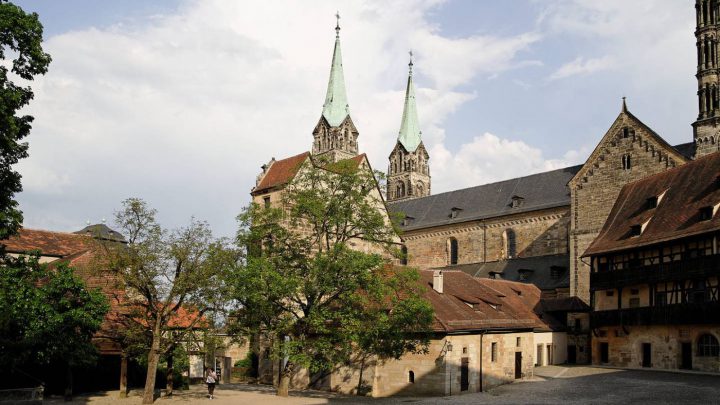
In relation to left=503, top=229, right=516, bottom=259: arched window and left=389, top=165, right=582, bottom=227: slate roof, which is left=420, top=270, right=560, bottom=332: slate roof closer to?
left=503, top=229, right=516, bottom=259: arched window

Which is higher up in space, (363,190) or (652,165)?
(652,165)

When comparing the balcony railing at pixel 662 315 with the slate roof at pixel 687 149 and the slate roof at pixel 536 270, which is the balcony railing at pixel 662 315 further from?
the slate roof at pixel 687 149

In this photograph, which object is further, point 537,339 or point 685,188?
point 537,339

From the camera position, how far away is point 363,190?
106 ft

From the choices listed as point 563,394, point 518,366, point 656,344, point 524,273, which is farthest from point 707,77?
point 563,394

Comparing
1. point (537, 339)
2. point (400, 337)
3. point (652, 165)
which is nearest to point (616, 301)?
point (537, 339)

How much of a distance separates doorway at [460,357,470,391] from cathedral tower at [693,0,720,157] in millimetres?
29056

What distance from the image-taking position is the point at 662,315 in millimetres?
37406

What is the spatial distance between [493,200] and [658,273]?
29.8 meters

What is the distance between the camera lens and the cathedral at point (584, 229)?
3903cm

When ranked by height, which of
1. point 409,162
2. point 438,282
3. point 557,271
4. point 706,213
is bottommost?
point 438,282

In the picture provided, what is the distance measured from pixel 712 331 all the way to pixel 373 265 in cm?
1868

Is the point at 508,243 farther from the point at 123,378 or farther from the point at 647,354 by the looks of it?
the point at 123,378

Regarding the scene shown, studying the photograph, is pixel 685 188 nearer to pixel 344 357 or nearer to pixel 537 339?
pixel 537 339
